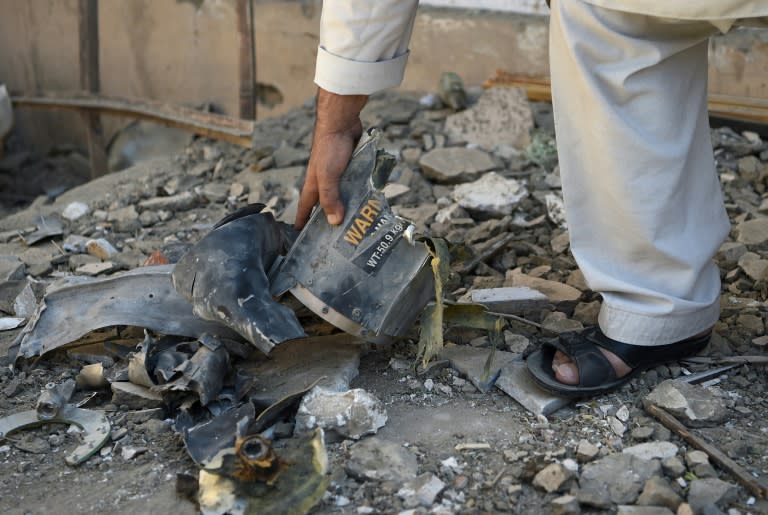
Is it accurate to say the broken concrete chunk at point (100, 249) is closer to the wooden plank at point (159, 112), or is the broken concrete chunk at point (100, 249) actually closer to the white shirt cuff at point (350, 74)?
the wooden plank at point (159, 112)

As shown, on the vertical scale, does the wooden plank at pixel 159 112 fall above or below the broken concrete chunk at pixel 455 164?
below

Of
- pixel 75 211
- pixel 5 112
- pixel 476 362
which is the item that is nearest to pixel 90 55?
pixel 5 112

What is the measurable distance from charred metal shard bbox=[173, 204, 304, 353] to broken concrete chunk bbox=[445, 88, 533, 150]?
5.91ft

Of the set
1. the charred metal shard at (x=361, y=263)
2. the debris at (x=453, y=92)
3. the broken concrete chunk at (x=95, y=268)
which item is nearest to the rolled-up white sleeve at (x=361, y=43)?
the charred metal shard at (x=361, y=263)

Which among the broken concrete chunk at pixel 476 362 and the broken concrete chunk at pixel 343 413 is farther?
the broken concrete chunk at pixel 476 362

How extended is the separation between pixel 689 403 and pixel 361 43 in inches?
42.8

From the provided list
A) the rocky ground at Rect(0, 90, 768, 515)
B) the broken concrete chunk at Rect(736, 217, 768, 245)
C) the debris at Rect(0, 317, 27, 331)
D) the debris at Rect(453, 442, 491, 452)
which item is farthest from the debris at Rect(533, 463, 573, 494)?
the debris at Rect(0, 317, 27, 331)

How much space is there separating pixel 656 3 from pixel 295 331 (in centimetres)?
102

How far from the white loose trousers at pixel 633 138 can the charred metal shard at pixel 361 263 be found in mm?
231

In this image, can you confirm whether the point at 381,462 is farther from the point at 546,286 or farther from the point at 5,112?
the point at 5,112

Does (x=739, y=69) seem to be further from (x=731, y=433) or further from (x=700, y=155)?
(x=731, y=433)

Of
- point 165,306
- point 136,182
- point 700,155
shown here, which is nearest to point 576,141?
point 700,155

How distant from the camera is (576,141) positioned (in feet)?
6.49

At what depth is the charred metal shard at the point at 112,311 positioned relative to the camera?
2.22 m
